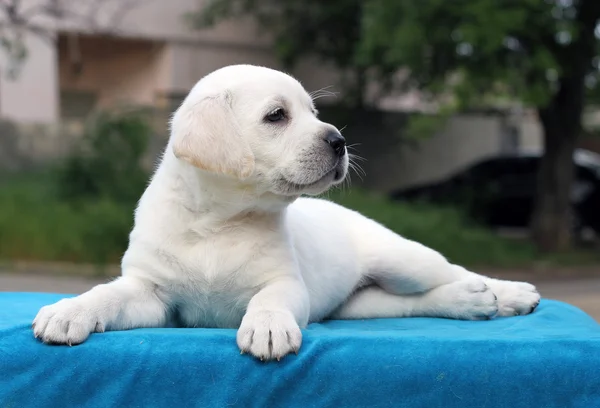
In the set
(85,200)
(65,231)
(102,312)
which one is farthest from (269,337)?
(85,200)

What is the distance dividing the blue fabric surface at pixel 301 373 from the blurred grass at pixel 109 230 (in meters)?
7.94

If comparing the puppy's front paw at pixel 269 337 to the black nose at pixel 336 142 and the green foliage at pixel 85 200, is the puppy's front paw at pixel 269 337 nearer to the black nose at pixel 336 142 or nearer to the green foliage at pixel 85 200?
the black nose at pixel 336 142

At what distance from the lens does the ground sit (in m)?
8.82

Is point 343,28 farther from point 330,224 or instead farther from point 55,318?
point 55,318

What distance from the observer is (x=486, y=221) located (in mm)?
15234

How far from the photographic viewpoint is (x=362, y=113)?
1711 centimetres

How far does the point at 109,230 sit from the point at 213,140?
8.20m

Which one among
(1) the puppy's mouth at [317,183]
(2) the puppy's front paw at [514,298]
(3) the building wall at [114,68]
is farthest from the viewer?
(3) the building wall at [114,68]

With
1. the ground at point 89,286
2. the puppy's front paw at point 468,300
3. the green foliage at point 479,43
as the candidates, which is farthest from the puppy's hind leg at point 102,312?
the green foliage at point 479,43

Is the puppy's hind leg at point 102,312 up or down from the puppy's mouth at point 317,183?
down

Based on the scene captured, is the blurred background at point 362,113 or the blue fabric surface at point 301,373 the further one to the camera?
the blurred background at point 362,113

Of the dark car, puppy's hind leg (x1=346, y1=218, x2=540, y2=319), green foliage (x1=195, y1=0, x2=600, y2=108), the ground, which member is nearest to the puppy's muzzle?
puppy's hind leg (x1=346, y1=218, x2=540, y2=319)

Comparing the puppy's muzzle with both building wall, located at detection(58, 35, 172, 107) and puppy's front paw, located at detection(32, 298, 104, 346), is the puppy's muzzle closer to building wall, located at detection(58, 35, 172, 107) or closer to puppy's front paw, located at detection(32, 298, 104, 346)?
puppy's front paw, located at detection(32, 298, 104, 346)

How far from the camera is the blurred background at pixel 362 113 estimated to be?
10547 millimetres
